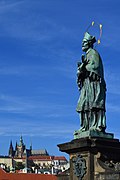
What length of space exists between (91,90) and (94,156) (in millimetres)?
1895

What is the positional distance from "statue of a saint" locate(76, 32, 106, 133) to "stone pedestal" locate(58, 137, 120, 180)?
0.54 meters

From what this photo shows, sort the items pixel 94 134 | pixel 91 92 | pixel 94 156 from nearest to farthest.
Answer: pixel 94 156
pixel 94 134
pixel 91 92

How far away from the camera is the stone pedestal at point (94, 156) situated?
11664 millimetres

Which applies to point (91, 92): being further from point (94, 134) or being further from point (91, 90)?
point (94, 134)

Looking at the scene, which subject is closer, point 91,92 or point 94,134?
point 94,134

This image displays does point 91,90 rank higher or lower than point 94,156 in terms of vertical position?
higher

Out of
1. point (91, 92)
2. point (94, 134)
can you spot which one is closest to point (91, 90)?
point (91, 92)

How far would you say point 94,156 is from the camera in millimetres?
11875

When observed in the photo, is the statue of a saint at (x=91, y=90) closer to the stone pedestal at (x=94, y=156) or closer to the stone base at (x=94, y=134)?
the stone base at (x=94, y=134)

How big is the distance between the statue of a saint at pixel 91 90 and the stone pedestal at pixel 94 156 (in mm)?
538

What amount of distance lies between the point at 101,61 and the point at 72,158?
9.18ft

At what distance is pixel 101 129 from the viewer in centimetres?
1226

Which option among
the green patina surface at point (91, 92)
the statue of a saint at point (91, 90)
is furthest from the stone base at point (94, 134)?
the statue of a saint at point (91, 90)

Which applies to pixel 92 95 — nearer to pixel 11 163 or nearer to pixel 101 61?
pixel 101 61
